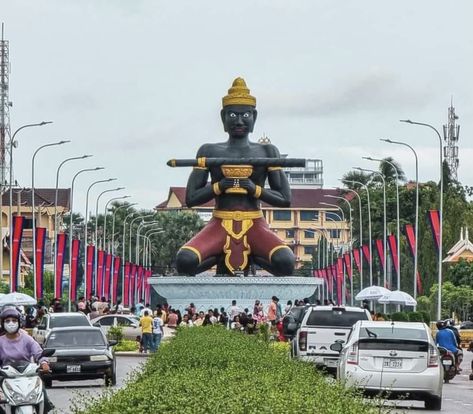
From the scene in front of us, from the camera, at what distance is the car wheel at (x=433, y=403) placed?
25.0 m

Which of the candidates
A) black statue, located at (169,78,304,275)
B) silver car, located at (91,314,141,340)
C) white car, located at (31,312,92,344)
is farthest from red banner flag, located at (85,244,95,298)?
white car, located at (31,312,92,344)

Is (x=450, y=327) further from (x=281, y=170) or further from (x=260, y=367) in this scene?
(x=281, y=170)

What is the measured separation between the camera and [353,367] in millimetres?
24797

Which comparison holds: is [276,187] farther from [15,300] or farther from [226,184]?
[15,300]

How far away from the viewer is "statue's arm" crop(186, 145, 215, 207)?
227ft

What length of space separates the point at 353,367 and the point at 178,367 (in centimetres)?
544

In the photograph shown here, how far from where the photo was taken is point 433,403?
2514cm

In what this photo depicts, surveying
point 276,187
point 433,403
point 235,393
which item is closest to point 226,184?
point 276,187

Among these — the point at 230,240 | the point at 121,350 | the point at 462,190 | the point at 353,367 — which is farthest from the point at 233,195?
the point at 462,190

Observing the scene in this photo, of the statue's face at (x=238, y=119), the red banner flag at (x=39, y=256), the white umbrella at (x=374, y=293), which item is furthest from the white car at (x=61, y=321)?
the statue's face at (x=238, y=119)

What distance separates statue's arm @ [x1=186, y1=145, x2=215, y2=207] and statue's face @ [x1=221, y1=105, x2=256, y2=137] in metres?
1.86

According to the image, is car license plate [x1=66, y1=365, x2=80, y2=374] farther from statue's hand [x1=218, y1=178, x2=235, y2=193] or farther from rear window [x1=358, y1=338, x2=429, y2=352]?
statue's hand [x1=218, y1=178, x2=235, y2=193]

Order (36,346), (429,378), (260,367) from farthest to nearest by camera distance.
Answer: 1. (429,378)
2. (260,367)
3. (36,346)

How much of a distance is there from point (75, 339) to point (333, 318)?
5357mm
